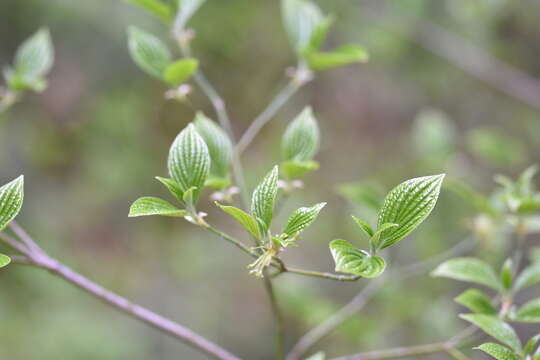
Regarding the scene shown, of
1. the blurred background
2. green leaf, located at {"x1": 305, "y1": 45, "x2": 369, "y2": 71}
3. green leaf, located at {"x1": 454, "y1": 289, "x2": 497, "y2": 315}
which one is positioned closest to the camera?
green leaf, located at {"x1": 454, "y1": 289, "x2": 497, "y2": 315}

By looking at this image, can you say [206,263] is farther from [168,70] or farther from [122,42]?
[168,70]

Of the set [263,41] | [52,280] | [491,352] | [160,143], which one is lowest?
[491,352]

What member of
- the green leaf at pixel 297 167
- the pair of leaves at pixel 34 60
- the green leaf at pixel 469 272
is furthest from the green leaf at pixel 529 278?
the pair of leaves at pixel 34 60

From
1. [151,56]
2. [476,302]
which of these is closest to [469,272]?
[476,302]

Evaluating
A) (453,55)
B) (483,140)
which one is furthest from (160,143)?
(483,140)

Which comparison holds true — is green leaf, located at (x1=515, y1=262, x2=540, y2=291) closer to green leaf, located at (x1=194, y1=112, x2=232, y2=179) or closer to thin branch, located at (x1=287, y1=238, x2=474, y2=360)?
thin branch, located at (x1=287, y1=238, x2=474, y2=360)

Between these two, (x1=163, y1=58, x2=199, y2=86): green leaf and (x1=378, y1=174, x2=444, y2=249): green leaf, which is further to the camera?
(x1=163, y1=58, x2=199, y2=86): green leaf

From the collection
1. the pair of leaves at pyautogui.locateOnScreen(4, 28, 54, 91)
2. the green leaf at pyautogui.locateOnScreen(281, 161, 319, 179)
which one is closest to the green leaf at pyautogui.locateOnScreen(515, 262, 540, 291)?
the green leaf at pyautogui.locateOnScreen(281, 161, 319, 179)
